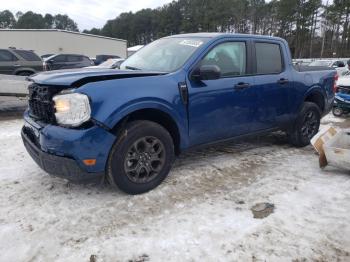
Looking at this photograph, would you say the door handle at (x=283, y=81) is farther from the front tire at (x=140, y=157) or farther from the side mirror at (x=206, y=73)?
the front tire at (x=140, y=157)

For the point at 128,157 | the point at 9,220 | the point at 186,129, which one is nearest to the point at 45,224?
the point at 9,220

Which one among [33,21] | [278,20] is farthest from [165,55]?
[33,21]

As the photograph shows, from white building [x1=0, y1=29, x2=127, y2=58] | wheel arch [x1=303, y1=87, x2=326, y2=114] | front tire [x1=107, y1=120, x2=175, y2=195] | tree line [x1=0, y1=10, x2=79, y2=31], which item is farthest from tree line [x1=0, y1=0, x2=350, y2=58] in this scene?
front tire [x1=107, y1=120, x2=175, y2=195]

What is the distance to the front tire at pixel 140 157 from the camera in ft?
11.6

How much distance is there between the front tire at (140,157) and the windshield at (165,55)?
2.80ft

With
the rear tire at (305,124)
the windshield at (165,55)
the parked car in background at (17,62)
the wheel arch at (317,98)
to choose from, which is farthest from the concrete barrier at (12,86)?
the parked car in background at (17,62)

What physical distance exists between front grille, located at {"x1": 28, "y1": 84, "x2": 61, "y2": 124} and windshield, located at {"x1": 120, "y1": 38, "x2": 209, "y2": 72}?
4.20 ft

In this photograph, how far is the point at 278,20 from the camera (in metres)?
53.7

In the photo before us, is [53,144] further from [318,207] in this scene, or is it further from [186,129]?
Answer: [318,207]

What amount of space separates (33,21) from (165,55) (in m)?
99.5

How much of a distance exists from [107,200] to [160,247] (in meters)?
1.03

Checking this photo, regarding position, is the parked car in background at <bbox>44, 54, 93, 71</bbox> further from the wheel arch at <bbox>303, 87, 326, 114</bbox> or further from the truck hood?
the truck hood

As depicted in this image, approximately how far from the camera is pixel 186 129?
13.4 ft

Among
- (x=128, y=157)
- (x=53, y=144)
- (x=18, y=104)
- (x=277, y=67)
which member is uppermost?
(x=277, y=67)
